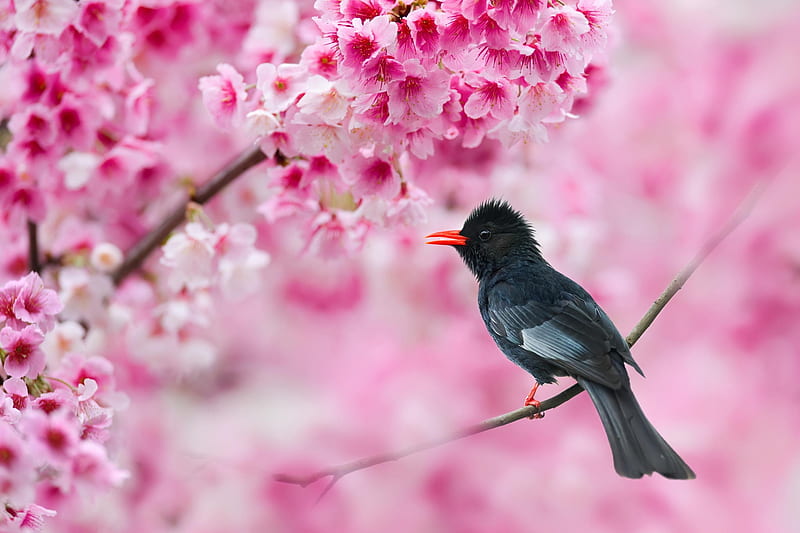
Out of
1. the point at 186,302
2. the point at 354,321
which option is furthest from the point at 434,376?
the point at 186,302

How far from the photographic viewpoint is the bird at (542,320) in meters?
0.45

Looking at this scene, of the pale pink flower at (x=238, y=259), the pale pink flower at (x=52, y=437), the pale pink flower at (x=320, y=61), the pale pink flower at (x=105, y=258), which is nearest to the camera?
the pale pink flower at (x=52, y=437)

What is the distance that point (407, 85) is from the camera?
543 millimetres

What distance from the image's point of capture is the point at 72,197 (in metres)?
0.95

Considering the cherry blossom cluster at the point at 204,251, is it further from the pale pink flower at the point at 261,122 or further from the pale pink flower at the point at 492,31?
the pale pink flower at the point at 492,31

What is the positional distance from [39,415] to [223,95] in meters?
0.29

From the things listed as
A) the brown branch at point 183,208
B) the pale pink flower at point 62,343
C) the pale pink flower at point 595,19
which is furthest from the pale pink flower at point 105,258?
the pale pink flower at point 595,19

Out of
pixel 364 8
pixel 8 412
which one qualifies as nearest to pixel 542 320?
pixel 364 8

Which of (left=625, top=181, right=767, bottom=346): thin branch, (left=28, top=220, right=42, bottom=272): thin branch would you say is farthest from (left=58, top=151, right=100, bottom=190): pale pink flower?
(left=625, top=181, right=767, bottom=346): thin branch

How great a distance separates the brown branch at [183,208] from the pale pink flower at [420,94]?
0.71 feet

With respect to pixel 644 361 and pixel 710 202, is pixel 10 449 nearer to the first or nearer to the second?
pixel 644 361

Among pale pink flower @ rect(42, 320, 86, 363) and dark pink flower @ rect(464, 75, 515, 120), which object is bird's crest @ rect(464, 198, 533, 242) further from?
pale pink flower @ rect(42, 320, 86, 363)

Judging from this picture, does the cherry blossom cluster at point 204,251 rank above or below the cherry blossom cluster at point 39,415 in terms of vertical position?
below

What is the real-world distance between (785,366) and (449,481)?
633 mm
